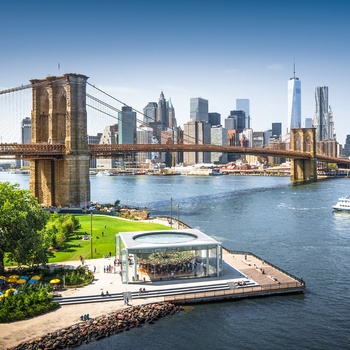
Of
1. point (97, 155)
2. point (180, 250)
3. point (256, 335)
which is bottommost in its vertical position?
point (256, 335)

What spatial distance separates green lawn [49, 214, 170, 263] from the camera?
144ft

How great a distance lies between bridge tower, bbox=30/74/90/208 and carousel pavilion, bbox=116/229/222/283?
38072 mm

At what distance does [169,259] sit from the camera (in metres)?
36.6

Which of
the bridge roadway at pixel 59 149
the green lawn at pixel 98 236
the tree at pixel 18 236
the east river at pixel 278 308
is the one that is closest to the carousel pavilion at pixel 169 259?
the east river at pixel 278 308

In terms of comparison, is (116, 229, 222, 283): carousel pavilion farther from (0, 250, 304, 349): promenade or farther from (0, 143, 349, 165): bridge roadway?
(0, 143, 349, 165): bridge roadway

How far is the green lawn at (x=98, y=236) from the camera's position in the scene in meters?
44.0

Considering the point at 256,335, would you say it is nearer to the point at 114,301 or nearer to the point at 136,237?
the point at 114,301

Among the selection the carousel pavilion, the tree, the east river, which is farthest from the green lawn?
the east river

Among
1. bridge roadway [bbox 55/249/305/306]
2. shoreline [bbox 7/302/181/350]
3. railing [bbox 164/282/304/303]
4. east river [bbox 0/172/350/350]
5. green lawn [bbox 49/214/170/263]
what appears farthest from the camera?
green lawn [bbox 49/214/170/263]

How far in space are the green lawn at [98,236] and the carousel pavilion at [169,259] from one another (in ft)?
26.0

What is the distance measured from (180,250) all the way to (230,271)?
194 inches

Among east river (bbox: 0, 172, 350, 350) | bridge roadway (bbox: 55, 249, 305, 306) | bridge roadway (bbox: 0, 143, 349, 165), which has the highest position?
bridge roadway (bbox: 0, 143, 349, 165)

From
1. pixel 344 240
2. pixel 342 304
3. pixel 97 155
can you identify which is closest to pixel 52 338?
pixel 342 304

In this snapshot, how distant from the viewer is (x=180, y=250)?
3628 cm
